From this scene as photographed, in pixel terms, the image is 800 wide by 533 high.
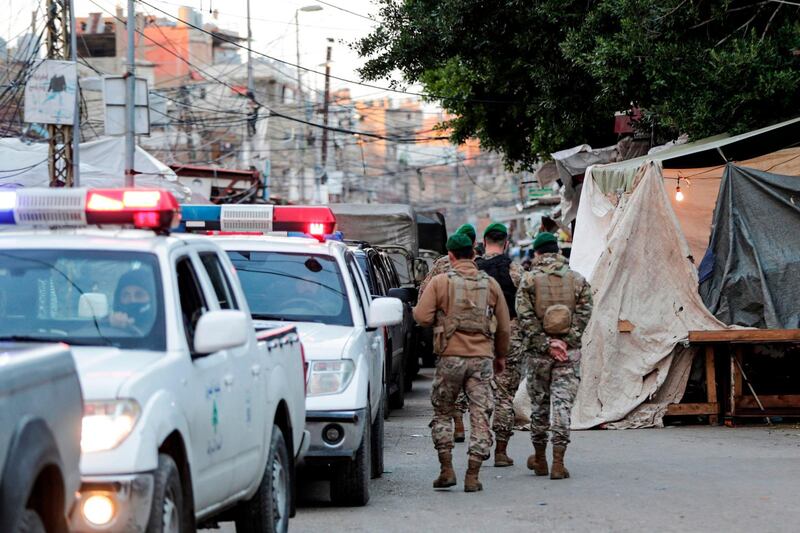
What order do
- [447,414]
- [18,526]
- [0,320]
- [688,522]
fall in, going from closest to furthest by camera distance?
[18,526]
[0,320]
[688,522]
[447,414]

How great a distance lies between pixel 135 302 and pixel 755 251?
9.83 meters

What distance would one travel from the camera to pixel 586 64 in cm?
1923

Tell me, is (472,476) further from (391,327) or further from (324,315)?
(391,327)

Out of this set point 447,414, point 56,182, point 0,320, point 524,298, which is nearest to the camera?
point 0,320

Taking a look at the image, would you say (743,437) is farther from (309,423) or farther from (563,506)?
(309,423)

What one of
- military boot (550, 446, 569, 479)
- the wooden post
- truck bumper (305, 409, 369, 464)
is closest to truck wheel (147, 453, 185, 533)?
truck bumper (305, 409, 369, 464)

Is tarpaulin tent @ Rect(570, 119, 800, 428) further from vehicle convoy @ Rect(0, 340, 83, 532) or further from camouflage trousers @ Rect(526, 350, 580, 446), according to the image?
vehicle convoy @ Rect(0, 340, 83, 532)

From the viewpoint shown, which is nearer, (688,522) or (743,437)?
(688,522)

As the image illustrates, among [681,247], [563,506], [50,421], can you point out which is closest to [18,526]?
[50,421]

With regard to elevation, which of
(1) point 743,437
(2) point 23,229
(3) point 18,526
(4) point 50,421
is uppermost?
(2) point 23,229

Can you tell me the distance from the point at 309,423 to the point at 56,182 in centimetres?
1444

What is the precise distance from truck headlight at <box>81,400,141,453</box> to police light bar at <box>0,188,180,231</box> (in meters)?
1.31

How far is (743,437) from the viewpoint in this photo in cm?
1341

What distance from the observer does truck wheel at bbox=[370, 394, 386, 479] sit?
10867 millimetres
